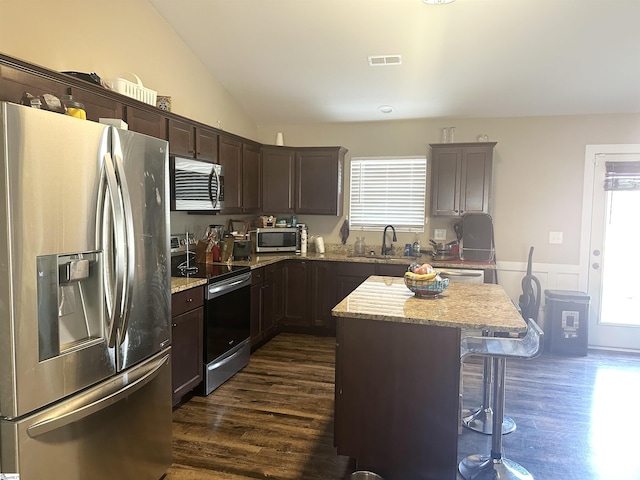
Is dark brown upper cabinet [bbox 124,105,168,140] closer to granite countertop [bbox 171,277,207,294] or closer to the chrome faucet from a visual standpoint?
granite countertop [bbox 171,277,207,294]

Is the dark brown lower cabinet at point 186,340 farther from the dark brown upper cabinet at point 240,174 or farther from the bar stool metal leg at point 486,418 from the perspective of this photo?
the bar stool metal leg at point 486,418

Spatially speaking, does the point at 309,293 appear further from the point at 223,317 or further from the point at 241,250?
the point at 223,317

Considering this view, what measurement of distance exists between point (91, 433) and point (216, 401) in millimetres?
1514

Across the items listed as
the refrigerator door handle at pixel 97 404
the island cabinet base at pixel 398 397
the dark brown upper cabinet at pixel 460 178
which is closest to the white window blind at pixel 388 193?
the dark brown upper cabinet at pixel 460 178

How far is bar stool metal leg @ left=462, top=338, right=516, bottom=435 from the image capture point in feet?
9.27

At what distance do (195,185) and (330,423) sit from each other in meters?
2.08

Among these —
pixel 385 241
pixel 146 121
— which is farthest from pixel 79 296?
pixel 385 241

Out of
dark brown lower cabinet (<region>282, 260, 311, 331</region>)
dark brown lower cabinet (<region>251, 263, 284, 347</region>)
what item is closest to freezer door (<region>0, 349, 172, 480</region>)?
dark brown lower cabinet (<region>251, 263, 284, 347</region>)

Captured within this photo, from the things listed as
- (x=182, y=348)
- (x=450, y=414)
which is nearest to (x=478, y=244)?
(x=450, y=414)

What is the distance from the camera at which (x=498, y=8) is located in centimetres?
318

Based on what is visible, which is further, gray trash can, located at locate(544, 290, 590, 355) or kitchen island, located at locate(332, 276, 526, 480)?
gray trash can, located at locate(544, 290, 590, 355)

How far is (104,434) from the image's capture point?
1.82m

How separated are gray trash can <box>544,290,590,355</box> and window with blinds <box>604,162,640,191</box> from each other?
4.00 feet

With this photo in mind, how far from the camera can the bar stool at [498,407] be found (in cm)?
229
